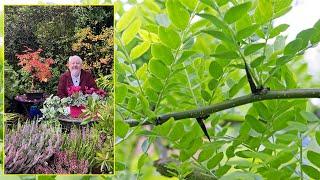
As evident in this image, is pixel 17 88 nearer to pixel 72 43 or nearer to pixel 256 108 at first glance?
pixel 72 43

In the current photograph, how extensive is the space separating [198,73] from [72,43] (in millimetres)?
85

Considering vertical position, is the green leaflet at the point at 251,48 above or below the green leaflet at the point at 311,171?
above

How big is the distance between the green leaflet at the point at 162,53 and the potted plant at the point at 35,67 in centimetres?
7

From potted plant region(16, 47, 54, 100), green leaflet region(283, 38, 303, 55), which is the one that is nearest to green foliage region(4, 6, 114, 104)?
potted plant region(16, 47, 54, 100)

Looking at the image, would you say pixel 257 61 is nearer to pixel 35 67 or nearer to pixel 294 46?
pixel 294 46

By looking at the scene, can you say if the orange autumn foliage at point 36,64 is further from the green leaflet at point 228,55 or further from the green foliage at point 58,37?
the green leaflet at point 228,55

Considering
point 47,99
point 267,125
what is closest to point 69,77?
point 47,99

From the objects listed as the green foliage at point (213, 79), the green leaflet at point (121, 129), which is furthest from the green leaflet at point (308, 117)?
the green leaflet at point (121, 129)

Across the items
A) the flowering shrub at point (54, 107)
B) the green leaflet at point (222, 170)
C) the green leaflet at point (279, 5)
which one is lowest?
the green leaflet at point (222, 170)

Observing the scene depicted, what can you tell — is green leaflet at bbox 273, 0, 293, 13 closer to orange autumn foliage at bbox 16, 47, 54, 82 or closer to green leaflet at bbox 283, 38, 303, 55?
green leaflet at bbox 283, 38, 303, 55

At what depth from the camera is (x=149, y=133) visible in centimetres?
37

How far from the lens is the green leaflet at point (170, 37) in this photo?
34cm

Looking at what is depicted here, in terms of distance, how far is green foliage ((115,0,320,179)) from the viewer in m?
0.33

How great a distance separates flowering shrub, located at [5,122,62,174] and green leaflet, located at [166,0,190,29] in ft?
→ 0.32
